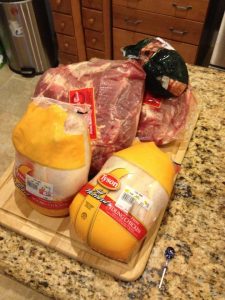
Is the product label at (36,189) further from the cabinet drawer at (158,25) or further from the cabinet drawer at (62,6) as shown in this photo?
the cabinet drawer at (62,6)

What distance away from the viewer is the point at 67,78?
2.15ft

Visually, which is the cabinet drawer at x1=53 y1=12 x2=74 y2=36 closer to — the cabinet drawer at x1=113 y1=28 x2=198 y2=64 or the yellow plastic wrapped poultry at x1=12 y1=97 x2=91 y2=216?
the cabinet drawer at x1=113 y1=28 x2=198 y2=64

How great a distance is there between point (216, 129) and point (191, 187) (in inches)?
7.6

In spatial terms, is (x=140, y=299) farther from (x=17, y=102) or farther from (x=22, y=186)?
(x=17, y=102)

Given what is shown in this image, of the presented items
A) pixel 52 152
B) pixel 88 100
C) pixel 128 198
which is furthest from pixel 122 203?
pixel 88 100

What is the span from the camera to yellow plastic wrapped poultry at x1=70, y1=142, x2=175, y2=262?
0.47 meters

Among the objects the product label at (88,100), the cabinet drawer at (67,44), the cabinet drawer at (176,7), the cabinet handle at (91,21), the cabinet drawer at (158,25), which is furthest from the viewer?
the cabinet drawer at (67,44)

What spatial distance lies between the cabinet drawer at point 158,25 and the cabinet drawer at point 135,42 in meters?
0.03

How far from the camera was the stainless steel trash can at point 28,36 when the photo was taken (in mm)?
1760

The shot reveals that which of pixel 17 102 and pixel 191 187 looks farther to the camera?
pixel 17 102

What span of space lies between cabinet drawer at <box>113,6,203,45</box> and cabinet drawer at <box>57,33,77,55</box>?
0.36 meters

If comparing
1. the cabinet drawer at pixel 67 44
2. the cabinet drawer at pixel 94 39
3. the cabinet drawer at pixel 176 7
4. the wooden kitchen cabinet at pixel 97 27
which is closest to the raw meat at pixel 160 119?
the cabinet drawer at pixel 176 7

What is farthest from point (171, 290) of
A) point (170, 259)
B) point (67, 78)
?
point (67, 78)

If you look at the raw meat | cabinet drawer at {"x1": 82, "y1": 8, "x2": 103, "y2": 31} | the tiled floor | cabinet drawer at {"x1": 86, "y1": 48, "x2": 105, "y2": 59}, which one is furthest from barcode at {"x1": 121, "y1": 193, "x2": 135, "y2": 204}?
cabinet drawer at {"x1": 86, "y1": 48, "x2": 105, "y2": 59}
